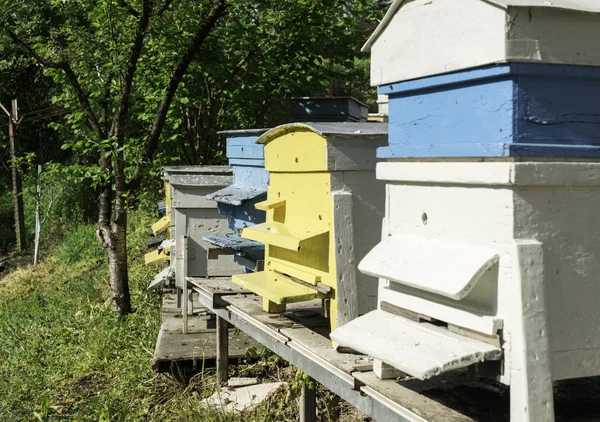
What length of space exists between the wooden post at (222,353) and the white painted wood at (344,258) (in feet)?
6.46

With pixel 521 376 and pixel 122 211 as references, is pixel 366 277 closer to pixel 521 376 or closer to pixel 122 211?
pixel 521 376

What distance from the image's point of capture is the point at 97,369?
6496mm

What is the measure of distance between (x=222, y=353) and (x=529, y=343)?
359cm

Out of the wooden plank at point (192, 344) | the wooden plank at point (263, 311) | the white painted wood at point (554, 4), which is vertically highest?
the white painted wood at point (554, 4)

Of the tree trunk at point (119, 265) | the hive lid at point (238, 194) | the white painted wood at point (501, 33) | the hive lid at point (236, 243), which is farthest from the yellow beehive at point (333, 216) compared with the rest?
the tree trunk at point (119, 265)

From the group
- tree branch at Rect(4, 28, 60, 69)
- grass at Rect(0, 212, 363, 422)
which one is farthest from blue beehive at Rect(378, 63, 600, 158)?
tree branch at Rect(4, 28, 60, 69)

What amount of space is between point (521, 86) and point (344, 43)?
285 inches

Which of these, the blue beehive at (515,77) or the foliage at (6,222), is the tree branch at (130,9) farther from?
the foliage at (6,222)

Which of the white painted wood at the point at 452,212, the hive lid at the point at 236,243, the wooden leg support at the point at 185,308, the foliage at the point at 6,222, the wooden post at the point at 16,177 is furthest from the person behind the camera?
the foliage at the point at 6,222

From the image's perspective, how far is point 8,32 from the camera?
7.00m

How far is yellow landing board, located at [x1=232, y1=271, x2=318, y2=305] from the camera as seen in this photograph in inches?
152

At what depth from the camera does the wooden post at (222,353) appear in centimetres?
552

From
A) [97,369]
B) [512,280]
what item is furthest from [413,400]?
[97,369]

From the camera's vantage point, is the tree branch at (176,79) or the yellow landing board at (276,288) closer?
the yellow landing board at (276,288)
